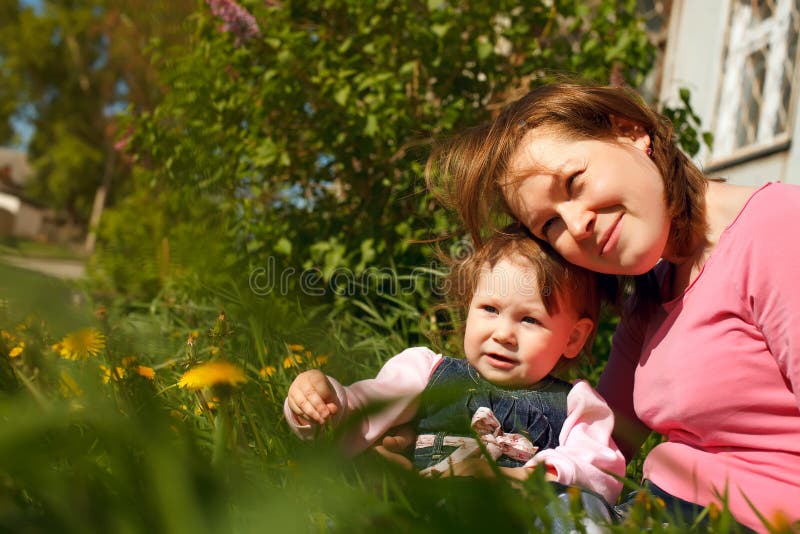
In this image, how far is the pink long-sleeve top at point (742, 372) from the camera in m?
1.32

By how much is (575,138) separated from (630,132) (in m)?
0.15

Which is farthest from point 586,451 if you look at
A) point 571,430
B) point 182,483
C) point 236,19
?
point 236,19

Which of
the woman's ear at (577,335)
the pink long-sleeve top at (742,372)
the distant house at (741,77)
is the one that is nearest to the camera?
the pink long-sleeve top at (742,372)

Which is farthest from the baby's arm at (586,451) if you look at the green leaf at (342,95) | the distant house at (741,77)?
the distant house at (741,77)

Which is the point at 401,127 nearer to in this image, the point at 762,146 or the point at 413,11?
the point at 413,11

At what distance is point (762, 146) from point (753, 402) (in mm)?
3538

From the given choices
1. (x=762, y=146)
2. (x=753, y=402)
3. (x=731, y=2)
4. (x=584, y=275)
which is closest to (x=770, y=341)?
(x=753, y=402)

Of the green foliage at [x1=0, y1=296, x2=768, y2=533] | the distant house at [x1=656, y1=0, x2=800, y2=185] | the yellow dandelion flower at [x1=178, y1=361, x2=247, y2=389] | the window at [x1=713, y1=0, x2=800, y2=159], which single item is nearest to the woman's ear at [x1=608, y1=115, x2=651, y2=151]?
the green foliage at [x1=0, y1=296, x2=768, y2=533]

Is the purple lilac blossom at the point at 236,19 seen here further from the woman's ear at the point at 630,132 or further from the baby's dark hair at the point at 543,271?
the woman's ear at the point at 630,132

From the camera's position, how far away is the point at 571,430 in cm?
151

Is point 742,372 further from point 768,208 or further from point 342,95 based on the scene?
point 342,95

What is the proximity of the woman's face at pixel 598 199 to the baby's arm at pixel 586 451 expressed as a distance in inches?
10.8

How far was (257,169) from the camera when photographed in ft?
9.86

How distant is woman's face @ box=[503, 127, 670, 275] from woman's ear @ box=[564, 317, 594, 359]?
209 millimetres
